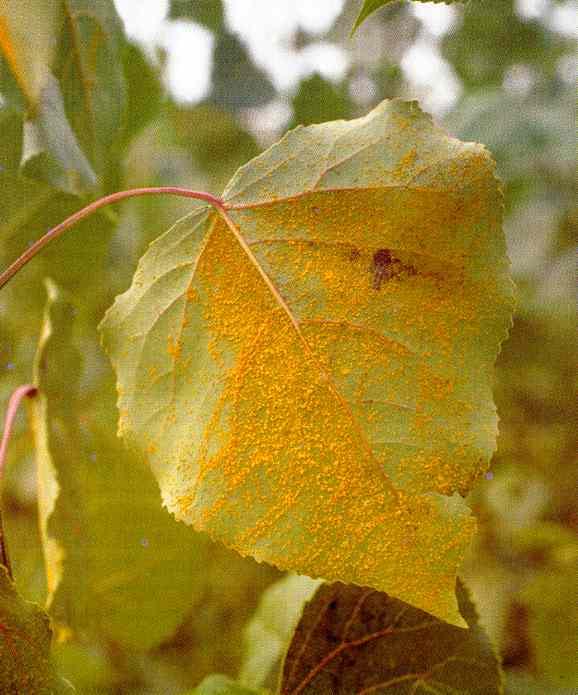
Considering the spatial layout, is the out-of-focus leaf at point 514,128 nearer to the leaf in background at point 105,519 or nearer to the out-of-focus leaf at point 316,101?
the out-of-focus leaf at point 316,101

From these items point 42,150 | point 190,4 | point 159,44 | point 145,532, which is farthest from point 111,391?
point 159,44

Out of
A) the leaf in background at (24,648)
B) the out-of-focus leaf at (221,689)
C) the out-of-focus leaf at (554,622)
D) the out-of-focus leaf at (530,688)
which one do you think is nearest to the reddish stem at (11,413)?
the leaf in background at (24,648)

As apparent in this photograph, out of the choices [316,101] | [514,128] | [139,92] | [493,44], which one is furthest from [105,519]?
[493,44]

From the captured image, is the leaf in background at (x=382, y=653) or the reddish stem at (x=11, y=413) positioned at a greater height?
the reddish stem at (x=11, y=413)

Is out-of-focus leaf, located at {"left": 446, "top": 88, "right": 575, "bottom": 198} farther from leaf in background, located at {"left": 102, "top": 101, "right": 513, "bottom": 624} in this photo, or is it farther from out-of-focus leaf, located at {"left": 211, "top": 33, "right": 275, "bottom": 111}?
leaf in background, located at {"left": 102, "top": 101, "right": 513, "bottom": 624}

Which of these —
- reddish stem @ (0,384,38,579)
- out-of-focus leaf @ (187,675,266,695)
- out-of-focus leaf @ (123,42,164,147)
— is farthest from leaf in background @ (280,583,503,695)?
out-of-focus leaf @ (123,42,164,147)

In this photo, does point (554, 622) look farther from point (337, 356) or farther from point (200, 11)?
point (200, 11)
